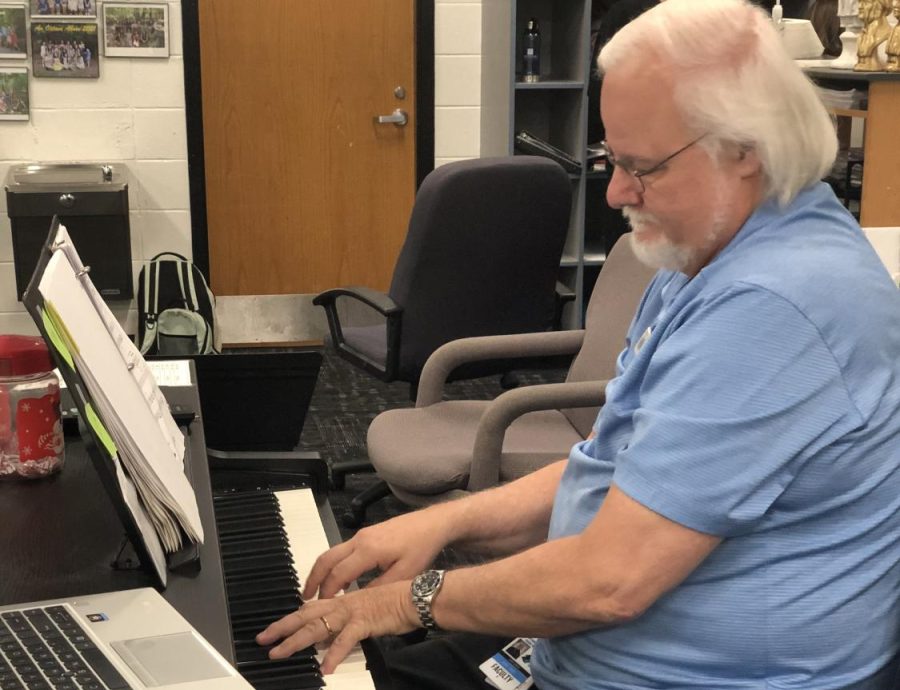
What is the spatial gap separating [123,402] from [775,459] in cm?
67

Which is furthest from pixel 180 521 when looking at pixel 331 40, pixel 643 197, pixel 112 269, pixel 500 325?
pixel 331 40

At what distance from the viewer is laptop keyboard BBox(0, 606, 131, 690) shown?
1008 mm

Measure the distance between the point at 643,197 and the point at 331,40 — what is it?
12.2ft

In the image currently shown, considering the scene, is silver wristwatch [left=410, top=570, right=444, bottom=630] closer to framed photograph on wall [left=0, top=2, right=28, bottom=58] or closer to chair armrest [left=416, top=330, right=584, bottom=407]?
chair armrest [left=416, top=330, right=584, bottom=407]

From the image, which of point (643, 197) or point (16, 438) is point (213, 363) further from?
point (643, 197)

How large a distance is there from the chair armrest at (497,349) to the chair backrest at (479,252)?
1.51 feet

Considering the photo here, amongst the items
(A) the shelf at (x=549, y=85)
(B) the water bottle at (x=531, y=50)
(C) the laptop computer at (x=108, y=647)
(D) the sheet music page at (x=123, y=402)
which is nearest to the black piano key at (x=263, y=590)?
(D) the sheet music page at (x=123, y=402)

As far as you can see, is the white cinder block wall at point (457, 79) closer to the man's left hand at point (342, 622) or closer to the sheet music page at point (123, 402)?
the sheet music page at point (123, 402)

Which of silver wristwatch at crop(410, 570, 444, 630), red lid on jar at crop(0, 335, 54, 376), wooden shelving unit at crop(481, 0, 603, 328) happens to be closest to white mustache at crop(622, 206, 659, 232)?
silver wristwatch at crop(410, 570, 444, 630)

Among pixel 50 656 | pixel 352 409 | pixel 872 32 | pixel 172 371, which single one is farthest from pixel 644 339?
pixel 352 409

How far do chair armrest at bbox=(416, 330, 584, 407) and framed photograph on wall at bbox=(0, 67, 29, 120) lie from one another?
2.65 meters

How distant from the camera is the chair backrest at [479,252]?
9.86ft

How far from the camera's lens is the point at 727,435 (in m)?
1.16

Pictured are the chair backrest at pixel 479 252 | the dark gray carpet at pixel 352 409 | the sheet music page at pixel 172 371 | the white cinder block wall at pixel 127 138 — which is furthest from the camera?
the white cinder block wall at pixel 127 138
